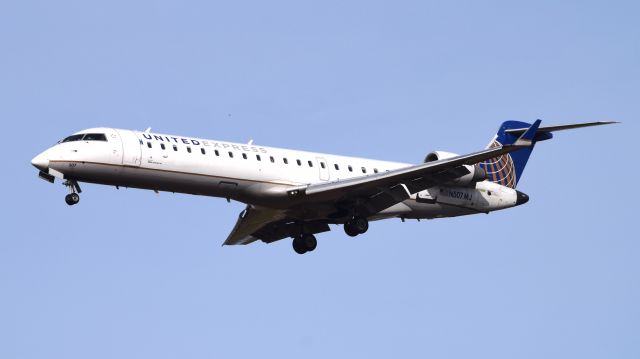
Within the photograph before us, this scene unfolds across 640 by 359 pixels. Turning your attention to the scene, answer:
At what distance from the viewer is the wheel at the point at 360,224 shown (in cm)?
3241

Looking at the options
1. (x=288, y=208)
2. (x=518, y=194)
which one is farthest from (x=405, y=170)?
(x=518, y=194)

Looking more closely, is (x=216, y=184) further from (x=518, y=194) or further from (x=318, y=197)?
(x=518, y=194)

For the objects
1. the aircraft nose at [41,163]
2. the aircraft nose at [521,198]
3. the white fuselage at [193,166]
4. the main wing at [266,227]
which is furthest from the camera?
the aircraft nose at [521,198]

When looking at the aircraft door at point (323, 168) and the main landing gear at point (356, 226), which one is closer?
the aircraft door at point (323, 168)

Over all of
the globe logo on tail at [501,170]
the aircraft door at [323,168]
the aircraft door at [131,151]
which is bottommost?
the aircraft door at [131,151]

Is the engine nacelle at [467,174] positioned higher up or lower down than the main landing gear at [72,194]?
higher up

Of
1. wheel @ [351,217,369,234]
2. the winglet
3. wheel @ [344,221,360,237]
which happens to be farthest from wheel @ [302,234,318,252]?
the winglet

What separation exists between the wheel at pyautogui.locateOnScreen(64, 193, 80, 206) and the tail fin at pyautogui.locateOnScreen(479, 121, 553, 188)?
485 inches

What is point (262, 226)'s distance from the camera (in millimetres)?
33969

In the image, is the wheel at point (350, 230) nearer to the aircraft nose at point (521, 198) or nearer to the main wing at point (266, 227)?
A: the main wing at point (266, 227)

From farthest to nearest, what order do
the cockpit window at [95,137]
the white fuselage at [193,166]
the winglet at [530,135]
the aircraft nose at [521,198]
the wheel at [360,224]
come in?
the aircraft nose at [521,198]
the wheel at [360,224]
the winglet at [530,135]
the cockpit window at [95,137]
the white fuselage at [193,166]

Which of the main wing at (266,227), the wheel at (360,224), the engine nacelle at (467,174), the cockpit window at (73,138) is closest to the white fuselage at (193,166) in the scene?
the cockpit window at (73,138)

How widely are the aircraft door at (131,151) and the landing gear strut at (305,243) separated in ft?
21.1

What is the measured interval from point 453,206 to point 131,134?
9743 mm
